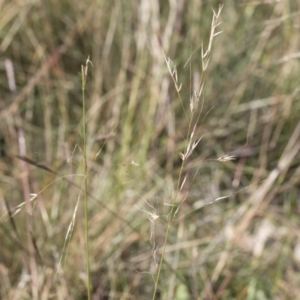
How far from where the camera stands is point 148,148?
1.82 meters

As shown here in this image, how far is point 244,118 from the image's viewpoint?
6.53 ft

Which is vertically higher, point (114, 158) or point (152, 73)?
point (152, 73)

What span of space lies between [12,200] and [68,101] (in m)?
0.56

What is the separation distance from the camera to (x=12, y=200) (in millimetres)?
1602

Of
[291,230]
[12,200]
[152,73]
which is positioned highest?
[152,73]

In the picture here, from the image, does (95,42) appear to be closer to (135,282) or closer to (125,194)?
(125,194)

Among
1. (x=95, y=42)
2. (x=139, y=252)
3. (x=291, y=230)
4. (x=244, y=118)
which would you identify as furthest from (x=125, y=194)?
(x=95, y=42)

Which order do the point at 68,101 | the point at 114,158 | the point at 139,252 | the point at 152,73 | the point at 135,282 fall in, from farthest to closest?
the point at 68,101
the point at 152,73
the point at 114,158
the point at 139,252
the point at 135,282

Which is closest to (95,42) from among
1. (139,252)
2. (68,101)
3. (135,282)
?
(68,101)

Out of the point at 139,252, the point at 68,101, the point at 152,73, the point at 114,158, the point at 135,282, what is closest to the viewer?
the point at 135,282

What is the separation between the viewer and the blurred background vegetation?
1.42m

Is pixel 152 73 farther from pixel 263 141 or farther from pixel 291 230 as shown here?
pixel 291 230

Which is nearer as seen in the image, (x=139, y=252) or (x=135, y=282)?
(x=135, y=282)

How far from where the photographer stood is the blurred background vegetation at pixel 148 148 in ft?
4.66
